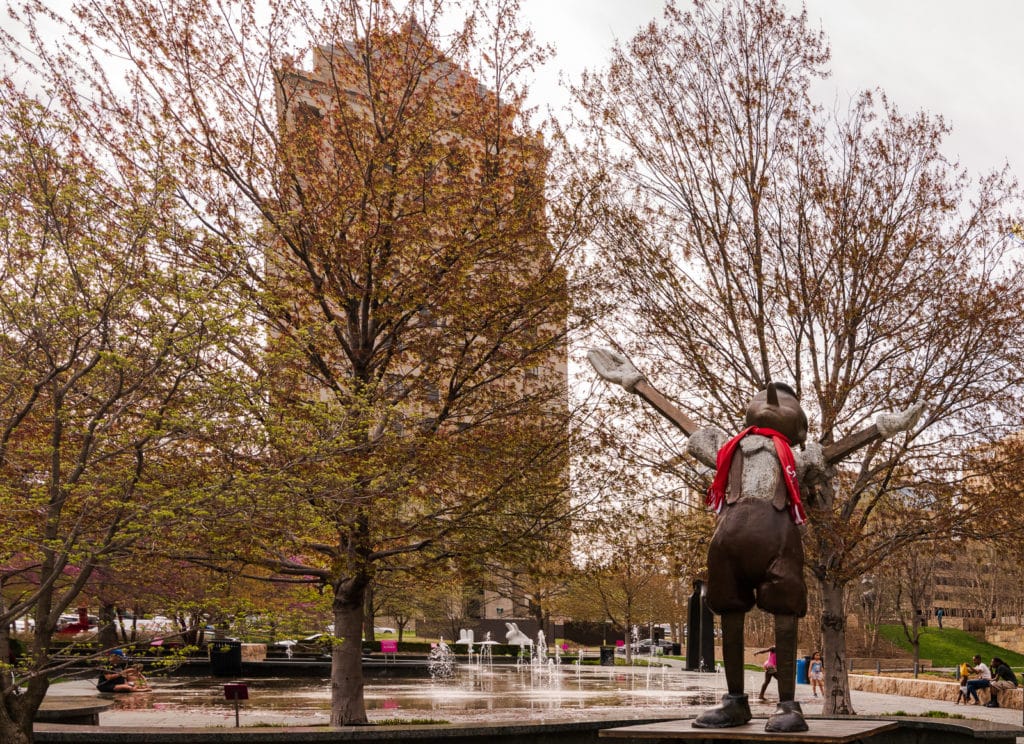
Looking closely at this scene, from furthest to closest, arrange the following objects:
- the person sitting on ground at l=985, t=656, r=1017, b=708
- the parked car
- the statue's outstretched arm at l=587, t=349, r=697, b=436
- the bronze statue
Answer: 1. the parked car
2. the person sitting on ground at l=985, t=656, r=1017, b=708
3. the statue's outstretched arm at l=587, t=349, r=697, b=436
4. the bronze statue

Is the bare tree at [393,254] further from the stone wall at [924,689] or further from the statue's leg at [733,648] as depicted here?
the stone wall at [924,689]

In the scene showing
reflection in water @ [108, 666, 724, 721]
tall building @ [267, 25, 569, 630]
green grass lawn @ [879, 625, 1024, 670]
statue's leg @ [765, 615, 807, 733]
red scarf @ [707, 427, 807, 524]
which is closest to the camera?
statue's leg @ [765, 615, 807, 733]

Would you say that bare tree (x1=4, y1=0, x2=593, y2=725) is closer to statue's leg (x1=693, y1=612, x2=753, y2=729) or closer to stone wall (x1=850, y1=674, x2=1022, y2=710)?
statue's leg (x1=693, y1=612, x2=753, y2=729)

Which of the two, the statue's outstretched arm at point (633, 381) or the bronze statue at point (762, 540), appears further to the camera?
the statue's outstretched arm at point (633, 381)

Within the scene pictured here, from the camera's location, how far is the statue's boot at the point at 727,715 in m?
6.23

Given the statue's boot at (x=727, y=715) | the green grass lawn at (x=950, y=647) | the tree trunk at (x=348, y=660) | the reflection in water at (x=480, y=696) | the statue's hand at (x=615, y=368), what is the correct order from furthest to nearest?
1. the green grass lawn at (x=950, y=647)
2. the reflection in water at (x=480, y=696)
3. the tree trunk at (x=348, y=660)
4. the statue's hand at (x=615, y=368)
5. the statue's boot at (x=727, y=715)

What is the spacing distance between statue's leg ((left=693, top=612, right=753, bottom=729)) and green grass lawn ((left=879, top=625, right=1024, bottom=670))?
1758 inches

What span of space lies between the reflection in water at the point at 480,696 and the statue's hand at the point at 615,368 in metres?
6.42

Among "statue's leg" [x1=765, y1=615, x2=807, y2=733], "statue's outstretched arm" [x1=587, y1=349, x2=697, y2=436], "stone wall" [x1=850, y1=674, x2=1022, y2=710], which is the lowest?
"stone wall" [x1=850, y1=674, x2=1022, y2=710]

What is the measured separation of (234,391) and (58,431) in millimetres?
1585

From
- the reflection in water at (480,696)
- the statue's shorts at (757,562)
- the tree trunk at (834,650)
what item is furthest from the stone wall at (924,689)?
the statue's shorts at (757,562)

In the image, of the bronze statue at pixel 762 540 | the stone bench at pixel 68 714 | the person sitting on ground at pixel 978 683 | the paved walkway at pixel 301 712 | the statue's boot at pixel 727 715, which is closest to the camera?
the statue's boot at pixel 727 715

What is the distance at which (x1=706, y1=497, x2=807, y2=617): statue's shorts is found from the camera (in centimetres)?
644

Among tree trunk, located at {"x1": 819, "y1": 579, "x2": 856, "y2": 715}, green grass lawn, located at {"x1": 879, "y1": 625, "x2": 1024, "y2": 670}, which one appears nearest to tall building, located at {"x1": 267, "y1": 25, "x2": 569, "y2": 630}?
tree trunk, located at {"x1": 819, "y1": 579, "x2": 856, "y2": 715}
